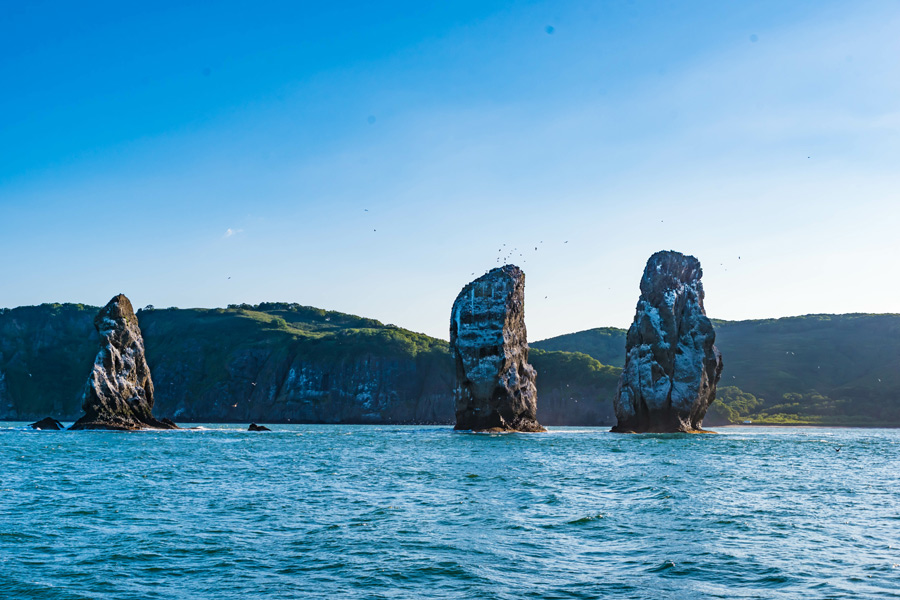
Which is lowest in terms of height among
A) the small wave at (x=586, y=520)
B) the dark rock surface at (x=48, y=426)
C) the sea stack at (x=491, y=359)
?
the dark rock surface at (x=48, y=426)

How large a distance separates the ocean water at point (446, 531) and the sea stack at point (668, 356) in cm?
5179

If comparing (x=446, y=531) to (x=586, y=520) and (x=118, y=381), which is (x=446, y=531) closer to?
(x=586, y=520)

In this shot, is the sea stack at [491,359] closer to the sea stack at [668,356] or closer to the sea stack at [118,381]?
the sea stack at [668,356]

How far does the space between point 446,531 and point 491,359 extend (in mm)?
76364

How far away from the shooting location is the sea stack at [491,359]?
101625 mm

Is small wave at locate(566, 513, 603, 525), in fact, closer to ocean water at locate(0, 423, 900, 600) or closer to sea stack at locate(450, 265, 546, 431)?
ocean water at locate(0, 423, 900, 600)

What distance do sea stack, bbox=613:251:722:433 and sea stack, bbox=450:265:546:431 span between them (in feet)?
45.7

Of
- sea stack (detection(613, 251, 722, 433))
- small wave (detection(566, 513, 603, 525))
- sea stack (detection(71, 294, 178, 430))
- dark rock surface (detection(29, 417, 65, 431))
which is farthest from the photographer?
dark rock surface (detection(29, 417, 65, 431))

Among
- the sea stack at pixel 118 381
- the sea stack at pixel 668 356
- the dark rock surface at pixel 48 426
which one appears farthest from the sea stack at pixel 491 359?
the dark rock surface at pixel 48 426

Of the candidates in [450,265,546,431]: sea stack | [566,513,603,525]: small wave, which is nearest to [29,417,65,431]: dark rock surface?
[450,265,546,431]: sea stack

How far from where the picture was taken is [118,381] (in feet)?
349

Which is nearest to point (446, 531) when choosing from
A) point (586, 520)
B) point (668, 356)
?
point (586, 520)

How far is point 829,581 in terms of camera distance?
18922mm

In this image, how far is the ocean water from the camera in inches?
736
